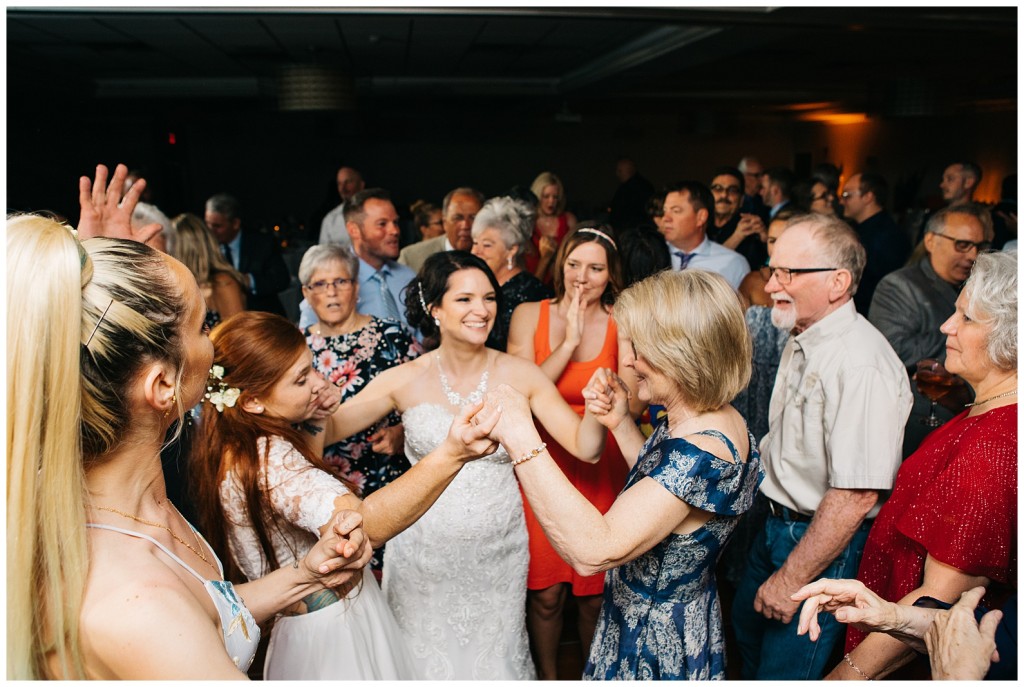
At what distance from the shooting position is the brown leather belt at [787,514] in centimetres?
207

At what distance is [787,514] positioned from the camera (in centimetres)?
210

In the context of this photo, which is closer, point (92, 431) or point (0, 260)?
point (0, 260)

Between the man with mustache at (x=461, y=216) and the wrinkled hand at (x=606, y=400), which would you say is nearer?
the wrinkled hand at (x=606, y=400)

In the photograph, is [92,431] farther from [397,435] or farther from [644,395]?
[397,435]

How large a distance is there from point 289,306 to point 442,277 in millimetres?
3343

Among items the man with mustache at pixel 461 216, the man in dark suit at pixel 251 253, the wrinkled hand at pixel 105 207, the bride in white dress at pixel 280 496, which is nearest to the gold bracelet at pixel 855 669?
the bride in white dress at pixel 280 496

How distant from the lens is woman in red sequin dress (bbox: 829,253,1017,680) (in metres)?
1.39

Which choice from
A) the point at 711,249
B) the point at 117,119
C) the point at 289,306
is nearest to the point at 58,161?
the point at 289,306

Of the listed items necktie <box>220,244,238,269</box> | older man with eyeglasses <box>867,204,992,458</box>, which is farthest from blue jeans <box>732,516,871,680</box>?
necktie <box>220,244,238,269</box>

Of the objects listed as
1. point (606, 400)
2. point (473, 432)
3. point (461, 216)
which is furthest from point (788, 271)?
point (461, 216)

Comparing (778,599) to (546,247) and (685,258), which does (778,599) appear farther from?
(546,247)

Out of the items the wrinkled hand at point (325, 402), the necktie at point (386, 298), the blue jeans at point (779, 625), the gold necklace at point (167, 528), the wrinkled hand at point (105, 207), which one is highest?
the wrinkled hand at point (105, 207)

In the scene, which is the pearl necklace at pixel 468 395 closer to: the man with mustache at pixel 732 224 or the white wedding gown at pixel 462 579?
the white wedding gown at pixel 462 579

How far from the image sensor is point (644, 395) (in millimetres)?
1712
